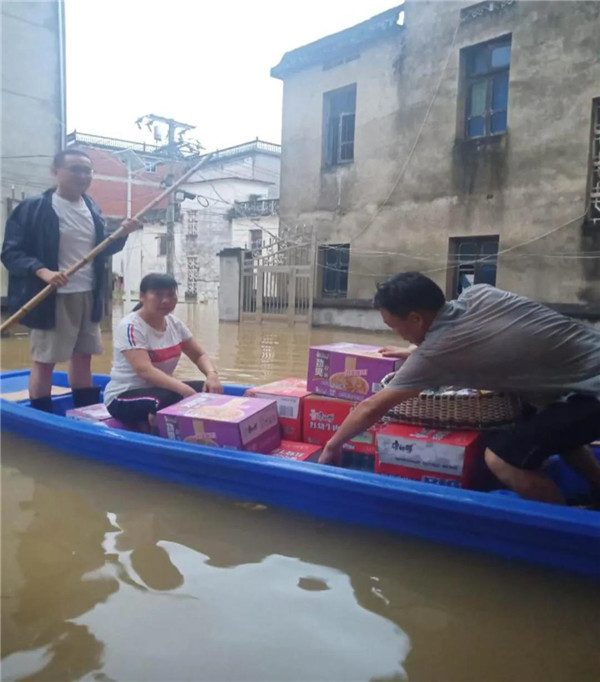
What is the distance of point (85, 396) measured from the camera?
3477 mm

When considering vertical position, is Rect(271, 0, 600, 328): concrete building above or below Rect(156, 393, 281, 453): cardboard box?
→ above

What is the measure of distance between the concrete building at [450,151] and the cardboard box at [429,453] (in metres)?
7.06

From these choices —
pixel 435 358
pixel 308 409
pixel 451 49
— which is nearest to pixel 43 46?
pixel 451 49

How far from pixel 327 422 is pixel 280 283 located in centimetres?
965

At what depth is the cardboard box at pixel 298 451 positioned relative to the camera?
2613 mm

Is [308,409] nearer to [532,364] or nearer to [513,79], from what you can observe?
[532,364]

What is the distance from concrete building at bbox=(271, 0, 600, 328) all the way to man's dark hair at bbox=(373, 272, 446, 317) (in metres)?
7.29

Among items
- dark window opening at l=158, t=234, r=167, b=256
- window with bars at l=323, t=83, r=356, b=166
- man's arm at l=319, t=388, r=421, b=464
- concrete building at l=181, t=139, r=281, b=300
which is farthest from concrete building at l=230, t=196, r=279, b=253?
man's arm at l=319, t=388, r=421, b=464

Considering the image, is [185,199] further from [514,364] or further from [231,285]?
[514,364]

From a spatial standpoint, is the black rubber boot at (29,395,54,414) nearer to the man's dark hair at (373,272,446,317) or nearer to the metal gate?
the man's dark hair at (373,272,446,317)

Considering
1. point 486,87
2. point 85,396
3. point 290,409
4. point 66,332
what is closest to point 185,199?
point 486,87

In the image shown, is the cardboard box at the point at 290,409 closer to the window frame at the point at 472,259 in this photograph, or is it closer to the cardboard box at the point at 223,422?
the cardboard box at the point at 223,422

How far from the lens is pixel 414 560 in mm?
1965

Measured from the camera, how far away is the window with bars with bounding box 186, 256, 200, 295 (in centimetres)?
2580
